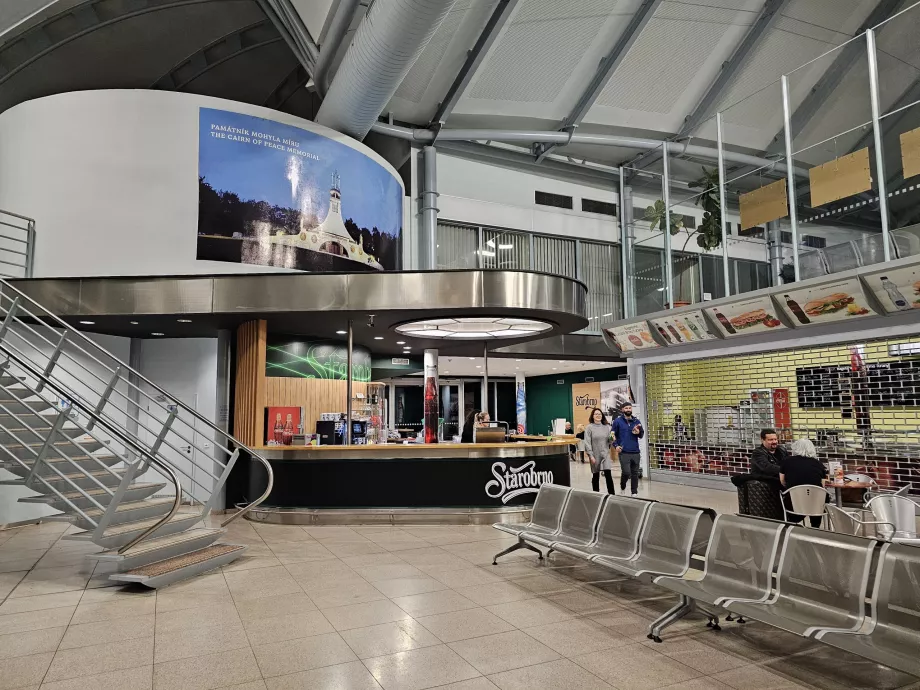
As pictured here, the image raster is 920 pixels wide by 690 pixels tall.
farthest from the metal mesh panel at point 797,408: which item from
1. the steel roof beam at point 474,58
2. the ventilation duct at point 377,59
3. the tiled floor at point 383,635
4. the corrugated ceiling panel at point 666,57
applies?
the ventilation duct at point 377,59

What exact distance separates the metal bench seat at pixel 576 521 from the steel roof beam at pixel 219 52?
12.1 m

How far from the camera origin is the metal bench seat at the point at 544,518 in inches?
249

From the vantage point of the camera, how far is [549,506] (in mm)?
6582

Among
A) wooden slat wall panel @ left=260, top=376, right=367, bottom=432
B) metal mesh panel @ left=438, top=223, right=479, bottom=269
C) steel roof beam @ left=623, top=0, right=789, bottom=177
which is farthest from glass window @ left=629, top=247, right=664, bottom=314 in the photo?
wooden slat wall panel @ left=260, top=376, right=367, bottom=432

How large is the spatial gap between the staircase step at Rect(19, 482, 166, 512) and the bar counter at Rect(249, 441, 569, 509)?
222cm

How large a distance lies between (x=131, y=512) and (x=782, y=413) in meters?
10.8

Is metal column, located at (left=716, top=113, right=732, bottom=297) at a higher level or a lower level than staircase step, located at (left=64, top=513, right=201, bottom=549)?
higher

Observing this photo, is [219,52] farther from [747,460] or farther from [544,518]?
[747,460]

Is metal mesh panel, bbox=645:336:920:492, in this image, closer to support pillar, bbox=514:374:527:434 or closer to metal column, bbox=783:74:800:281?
metal column, bbox=783:74:800:281

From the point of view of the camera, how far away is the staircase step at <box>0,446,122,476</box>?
601cm

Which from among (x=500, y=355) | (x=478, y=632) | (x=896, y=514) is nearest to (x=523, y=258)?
(x=500, y=355)

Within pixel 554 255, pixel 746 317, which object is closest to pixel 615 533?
pixel 746 317

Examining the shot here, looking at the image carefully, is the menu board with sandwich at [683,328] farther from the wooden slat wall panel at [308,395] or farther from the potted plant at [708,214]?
the wooden slat wall panel at [308,395]

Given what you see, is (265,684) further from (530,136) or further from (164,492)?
(530,136)
